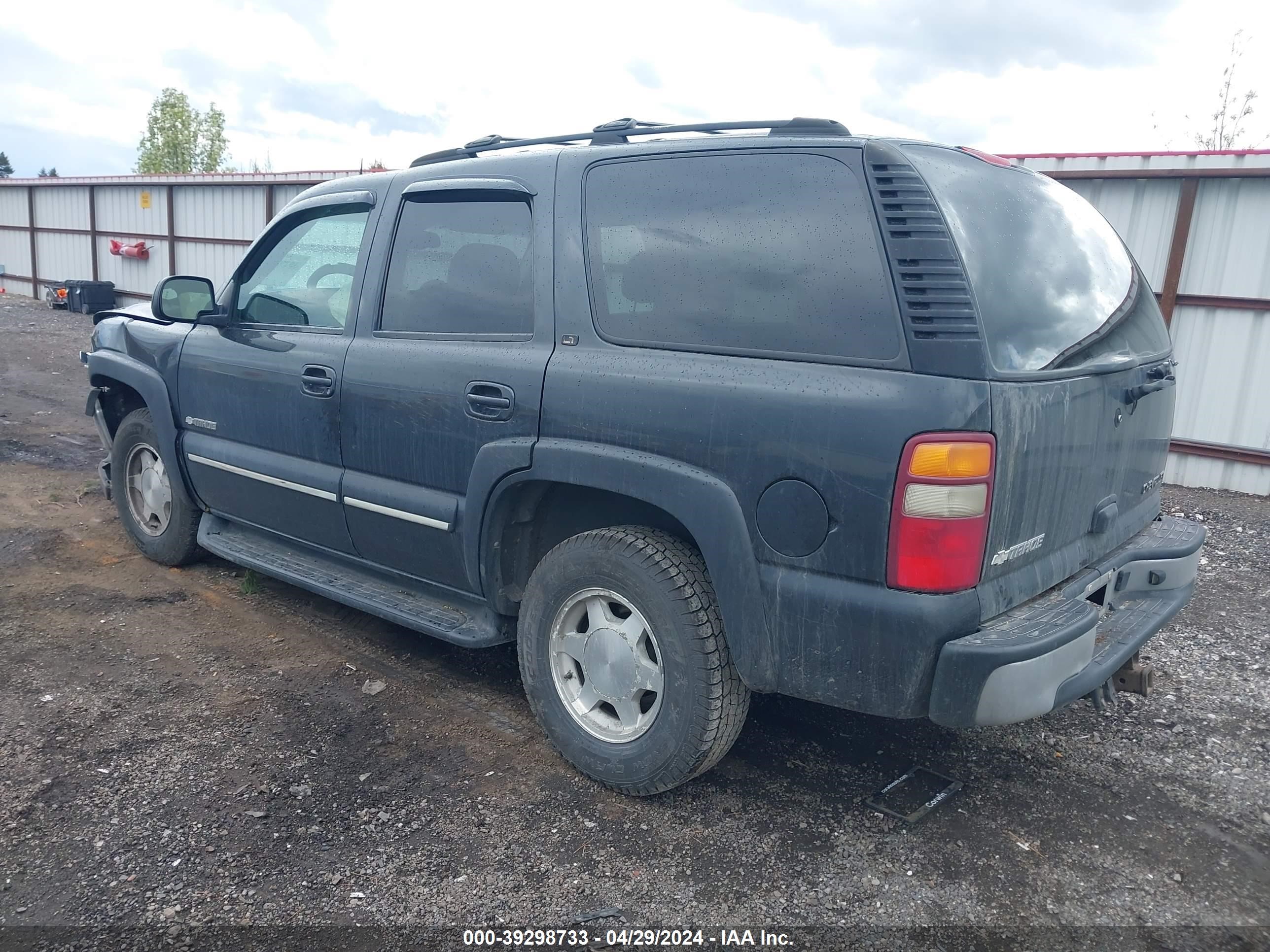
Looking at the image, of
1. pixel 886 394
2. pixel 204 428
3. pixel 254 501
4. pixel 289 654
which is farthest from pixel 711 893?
pixel 204 428

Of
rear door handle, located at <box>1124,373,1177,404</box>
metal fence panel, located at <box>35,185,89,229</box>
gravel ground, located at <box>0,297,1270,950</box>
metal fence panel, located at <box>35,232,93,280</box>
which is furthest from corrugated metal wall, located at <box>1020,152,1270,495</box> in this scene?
metal fence panel, located at <box>35,185,89,229</box>

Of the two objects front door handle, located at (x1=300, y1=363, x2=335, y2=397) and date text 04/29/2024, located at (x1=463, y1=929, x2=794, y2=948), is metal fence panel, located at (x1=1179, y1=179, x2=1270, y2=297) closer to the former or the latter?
front door handle, located at (x1=300, y1=363, x2=335, y2=397)

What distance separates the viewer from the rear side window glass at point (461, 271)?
11.0 ft

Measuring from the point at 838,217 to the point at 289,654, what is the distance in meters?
2.99

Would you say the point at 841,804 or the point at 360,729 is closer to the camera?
the point at 841,804

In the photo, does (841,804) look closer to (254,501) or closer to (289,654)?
(289,654)

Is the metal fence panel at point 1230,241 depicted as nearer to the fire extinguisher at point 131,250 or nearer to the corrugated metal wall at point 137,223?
the corrugated metal wall at point 137,223

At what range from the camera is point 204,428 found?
14.9 ft

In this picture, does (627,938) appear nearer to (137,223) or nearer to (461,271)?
(461,271)

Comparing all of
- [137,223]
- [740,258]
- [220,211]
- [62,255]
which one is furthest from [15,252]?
[740,258]

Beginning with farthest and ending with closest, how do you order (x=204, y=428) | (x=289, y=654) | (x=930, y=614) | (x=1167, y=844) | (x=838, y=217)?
1. (x=204, y=428)
2. (x=289, y=654)
3. (x=1167, y=844)
4. (x=838, y=217)
5. (x=930, y=614)

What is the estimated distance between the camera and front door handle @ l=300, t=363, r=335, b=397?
3.82 m

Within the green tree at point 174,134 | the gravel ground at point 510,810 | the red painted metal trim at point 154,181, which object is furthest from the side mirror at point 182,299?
the green tree at point 174,134

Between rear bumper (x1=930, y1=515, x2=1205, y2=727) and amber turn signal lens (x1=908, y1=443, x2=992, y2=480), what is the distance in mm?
441
